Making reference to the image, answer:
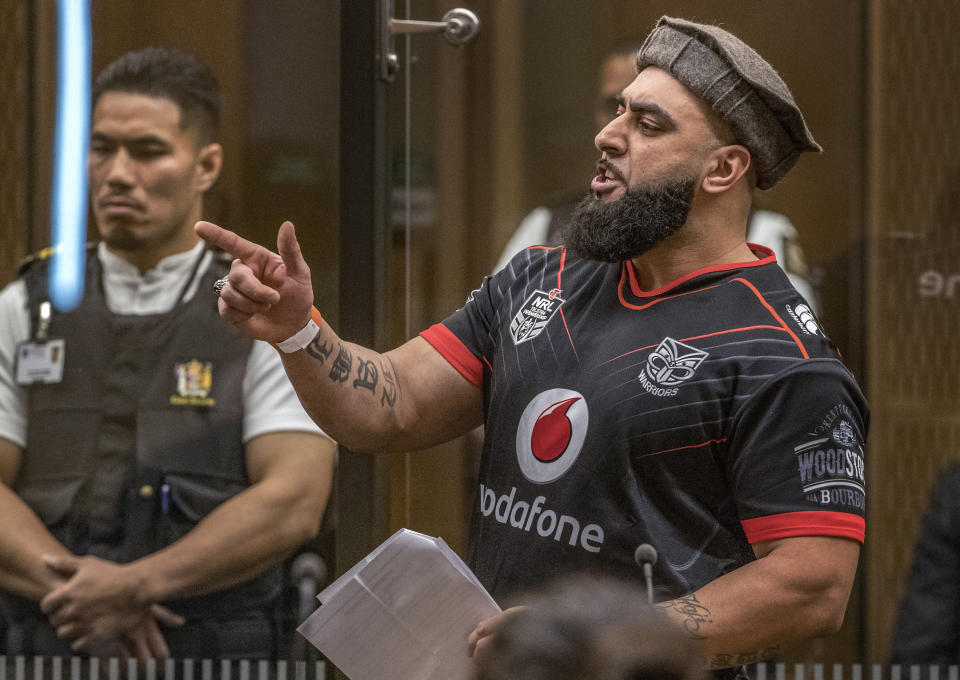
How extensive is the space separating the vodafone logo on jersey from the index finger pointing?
518mm

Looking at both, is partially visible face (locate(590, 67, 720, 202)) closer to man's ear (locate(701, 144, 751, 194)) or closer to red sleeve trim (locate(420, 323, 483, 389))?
man's ear (locate(701, 144, 751, 194))

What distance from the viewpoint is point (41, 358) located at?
8.96 feet

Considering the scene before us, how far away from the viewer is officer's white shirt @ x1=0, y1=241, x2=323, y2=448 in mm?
2645

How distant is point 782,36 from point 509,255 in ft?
2.63

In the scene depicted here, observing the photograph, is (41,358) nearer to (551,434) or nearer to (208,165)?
(208,165)

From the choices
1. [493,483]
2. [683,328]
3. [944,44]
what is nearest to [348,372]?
[493,483]

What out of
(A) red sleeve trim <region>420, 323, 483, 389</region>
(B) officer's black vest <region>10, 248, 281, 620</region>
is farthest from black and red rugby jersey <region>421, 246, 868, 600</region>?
(B) officer's black vest <region>10, 248, 281, 620</region>

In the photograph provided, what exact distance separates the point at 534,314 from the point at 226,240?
0.56m

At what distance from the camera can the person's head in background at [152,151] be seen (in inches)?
107

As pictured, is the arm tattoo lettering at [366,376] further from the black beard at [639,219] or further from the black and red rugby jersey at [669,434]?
the black beard at [639,219]

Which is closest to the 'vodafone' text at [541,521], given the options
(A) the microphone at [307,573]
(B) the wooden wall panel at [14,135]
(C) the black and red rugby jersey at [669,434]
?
(C) the black and red rugby jersey at [669,434]

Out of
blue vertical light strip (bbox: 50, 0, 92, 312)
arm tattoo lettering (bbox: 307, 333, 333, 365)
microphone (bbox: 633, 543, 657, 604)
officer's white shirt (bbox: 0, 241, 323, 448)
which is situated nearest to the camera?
microphone (bbox: 633, 543, 657, 604)

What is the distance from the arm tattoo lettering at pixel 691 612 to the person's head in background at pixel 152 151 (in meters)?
1.48

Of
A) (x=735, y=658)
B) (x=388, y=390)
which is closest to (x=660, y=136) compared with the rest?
(x=388, y=390)
